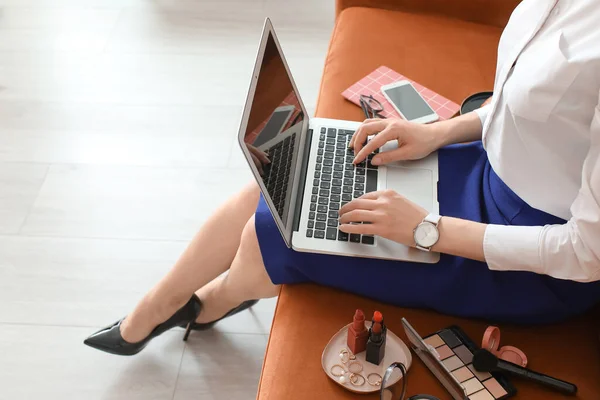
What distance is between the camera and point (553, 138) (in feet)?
3.25

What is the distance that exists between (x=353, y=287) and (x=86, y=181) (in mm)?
1098

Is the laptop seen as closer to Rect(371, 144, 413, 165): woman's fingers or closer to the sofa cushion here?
Rect(371, 144, 413, 165): woman's fingers

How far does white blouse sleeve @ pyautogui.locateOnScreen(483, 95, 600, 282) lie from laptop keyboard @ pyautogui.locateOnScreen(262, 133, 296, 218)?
0.35 metres

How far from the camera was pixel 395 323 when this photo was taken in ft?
3.70

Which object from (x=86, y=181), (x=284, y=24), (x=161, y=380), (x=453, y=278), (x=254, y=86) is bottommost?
(x=161, y=380)

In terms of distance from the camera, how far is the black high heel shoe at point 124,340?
1.44 meters

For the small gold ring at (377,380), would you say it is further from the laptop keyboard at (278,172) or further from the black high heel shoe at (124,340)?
the black high heel shoe at (124,340)

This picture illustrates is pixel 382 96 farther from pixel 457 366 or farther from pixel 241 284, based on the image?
pixel 457 366

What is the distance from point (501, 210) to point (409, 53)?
0.65 metres

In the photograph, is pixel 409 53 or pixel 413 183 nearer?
pixel 413 183

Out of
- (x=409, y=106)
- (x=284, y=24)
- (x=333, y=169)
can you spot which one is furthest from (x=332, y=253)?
(x=284, y=24)

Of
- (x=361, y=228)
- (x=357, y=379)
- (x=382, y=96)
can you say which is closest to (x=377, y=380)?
(x=357, y=379)

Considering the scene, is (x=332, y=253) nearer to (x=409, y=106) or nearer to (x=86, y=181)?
(x=409, y=106)

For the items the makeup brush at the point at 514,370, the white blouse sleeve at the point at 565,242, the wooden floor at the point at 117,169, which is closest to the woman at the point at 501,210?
the white blouse sleeve at the point at 565,242
